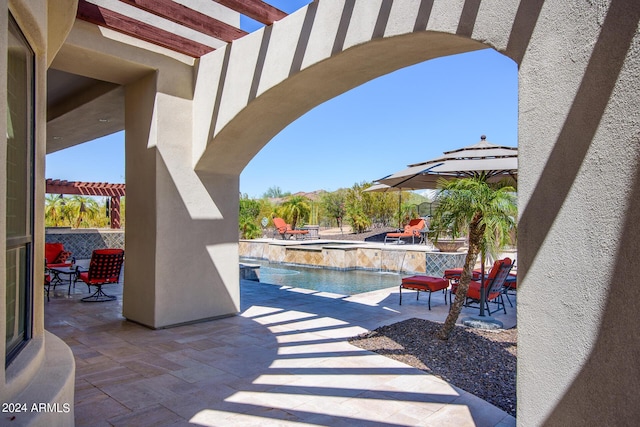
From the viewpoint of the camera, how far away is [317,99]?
6078 millimetres

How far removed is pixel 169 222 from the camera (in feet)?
21.4

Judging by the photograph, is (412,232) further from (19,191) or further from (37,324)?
(19,191)

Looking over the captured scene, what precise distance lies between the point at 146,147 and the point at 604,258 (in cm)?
626

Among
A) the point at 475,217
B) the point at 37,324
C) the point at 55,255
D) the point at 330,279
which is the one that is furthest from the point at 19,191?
the point at 330,279

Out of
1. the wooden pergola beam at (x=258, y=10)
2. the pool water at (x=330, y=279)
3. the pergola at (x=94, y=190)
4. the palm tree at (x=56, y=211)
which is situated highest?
the wooden pergola beam at (x=258, y=10)

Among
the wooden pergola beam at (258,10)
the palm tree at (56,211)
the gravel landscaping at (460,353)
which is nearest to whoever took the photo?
the gravel landscaping at (460,353)

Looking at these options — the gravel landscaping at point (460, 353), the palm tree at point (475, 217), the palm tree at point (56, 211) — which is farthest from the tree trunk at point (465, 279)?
the palm tree at point (56, 211)

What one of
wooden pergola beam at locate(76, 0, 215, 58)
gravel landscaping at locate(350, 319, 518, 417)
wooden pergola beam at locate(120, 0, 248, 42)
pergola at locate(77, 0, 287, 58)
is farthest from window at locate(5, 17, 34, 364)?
gravel landscaping at locate(350, 319, 518, 417)

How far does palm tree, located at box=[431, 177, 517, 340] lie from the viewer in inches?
217

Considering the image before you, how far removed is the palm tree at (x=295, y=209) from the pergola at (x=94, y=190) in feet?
36.2

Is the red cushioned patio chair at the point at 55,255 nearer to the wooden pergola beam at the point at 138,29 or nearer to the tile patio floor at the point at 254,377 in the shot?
the tile patio floor at the point at 254,377

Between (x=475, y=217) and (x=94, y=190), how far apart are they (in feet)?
58.8

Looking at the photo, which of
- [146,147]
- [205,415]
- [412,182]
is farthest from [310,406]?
[412,182]

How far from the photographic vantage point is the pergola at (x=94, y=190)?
683 inches
